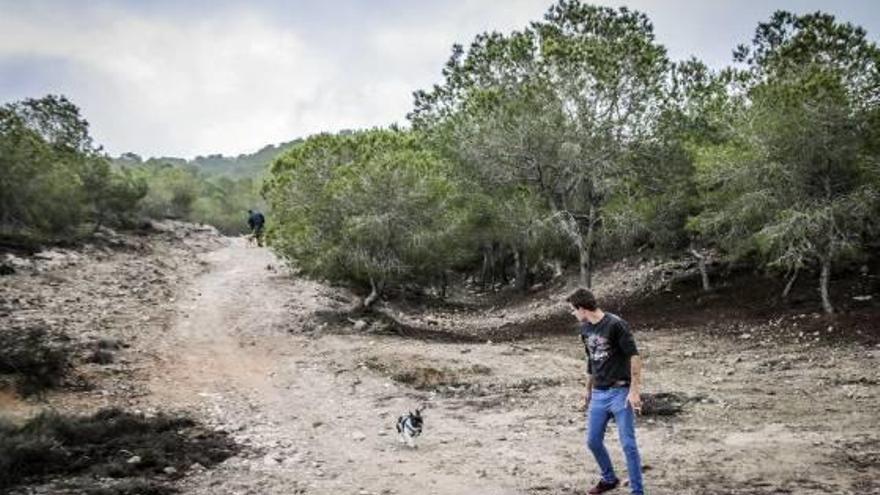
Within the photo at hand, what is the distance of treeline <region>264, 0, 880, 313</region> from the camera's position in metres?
21.0

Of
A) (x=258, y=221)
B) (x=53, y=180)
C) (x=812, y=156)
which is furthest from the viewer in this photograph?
(x=258, y=221)

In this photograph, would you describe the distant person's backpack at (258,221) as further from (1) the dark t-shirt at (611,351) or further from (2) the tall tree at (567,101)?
(1) the dark t-shirt at (611,351)

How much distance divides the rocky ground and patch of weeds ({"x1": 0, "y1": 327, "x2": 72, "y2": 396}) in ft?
1.64

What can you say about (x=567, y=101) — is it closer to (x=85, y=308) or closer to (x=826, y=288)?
(x=826, y=288)

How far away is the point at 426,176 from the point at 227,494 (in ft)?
56.0

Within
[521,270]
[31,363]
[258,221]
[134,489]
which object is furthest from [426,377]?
[258,221]

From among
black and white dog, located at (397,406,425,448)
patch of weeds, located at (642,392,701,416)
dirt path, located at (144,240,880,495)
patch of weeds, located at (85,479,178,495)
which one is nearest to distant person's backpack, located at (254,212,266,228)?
dirt path, located at (144,240,880,495)

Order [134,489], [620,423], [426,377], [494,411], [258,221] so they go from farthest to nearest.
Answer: [258,221], [426,377], [494,411], [134,489], [620,423]

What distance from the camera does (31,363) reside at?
14703 millimetres

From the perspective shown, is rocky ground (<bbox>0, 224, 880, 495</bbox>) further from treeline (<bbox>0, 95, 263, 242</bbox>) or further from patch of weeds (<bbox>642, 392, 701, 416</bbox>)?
treeline (<bbox>0, 95, 263, 242</bbox>)

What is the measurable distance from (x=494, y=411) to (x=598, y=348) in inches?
237

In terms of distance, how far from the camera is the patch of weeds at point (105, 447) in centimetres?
970

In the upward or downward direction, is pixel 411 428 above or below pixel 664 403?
above

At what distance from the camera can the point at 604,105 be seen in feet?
86.1
